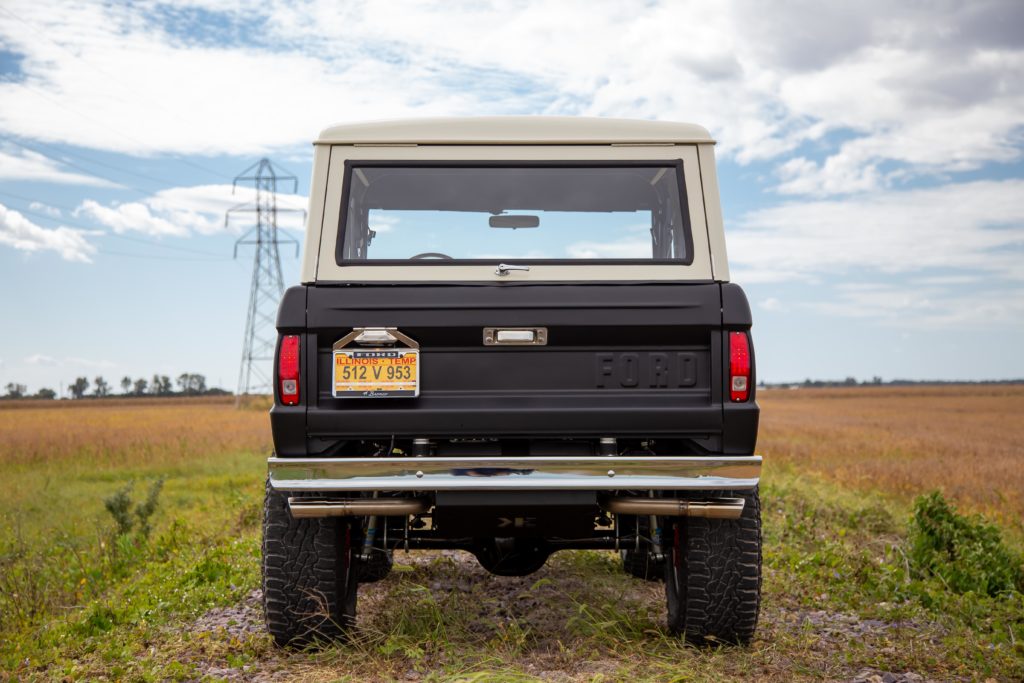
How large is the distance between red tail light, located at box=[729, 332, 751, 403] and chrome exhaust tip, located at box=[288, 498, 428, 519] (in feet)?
5.03

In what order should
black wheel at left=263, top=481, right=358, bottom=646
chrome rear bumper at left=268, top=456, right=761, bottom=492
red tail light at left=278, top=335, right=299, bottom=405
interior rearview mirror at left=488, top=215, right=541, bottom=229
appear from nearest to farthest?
chrome rear bumper at left=268, top=456, right=761, bottom=492 < red tail light at left=278, top=335, right=299, bottom=405 < black wheel at left=263, top=481, right=358, bottom=646 < interior rearview mirror at left=488, top=215, right=541, bottom=229

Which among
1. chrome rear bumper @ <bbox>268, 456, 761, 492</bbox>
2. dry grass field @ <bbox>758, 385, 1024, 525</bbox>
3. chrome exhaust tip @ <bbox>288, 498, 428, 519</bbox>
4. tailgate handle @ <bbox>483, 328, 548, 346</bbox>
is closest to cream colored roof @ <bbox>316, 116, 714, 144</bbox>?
tailgate handle @ <bbox>483, 328, 548, 346</bbox>

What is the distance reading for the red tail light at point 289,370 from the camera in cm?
432

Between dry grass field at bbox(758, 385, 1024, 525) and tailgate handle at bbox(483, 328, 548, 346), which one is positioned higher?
tailgate handle at bbox(483, 328, 548, 346)

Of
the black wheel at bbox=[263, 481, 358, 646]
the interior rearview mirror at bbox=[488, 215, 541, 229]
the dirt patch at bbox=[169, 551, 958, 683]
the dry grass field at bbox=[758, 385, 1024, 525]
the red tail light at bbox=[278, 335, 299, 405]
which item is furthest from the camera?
the dry grass field at bbox=[758, 385, 1024, 525]

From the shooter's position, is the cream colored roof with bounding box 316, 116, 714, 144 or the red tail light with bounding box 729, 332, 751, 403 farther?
the cream colored roof with bounding box 316, 116, 714, 144

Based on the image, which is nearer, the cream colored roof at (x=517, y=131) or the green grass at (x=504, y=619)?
the green grass at (x=504, y=619)

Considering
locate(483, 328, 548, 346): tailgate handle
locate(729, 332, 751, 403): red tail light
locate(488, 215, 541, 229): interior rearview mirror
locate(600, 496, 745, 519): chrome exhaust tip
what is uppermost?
locate(488, 215, 541, 229): interior rearview mirror

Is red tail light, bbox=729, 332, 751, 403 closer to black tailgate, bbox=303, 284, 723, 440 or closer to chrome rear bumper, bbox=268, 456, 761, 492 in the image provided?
black tailgate, bbox=303, 284, 723, 440

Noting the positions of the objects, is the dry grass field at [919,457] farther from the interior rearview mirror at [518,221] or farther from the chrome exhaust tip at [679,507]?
the interior rearview mirror at [518,221]

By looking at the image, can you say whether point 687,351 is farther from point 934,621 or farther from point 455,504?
point 934,621

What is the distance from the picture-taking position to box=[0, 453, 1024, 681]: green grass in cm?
457

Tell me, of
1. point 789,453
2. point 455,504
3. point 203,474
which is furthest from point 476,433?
point 789,453

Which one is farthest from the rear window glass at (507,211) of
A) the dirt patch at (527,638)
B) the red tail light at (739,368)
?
the dirt patch at (527,638)
